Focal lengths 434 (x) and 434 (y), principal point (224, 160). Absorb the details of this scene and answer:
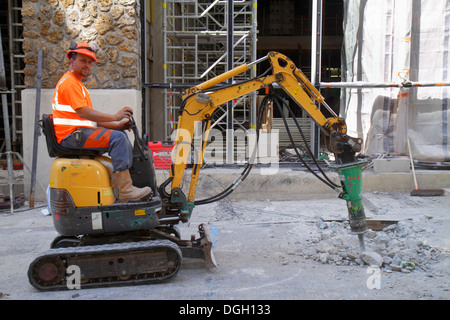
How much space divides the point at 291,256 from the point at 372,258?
37.4 inches

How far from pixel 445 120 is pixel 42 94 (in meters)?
7.62

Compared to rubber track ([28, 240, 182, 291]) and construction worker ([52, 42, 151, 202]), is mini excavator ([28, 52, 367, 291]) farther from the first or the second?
construction worker ([52, 42, 151, 202])

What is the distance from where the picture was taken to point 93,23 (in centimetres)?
792

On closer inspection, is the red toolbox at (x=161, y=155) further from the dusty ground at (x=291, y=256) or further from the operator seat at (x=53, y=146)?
the operator seat at (x=53, y=146)

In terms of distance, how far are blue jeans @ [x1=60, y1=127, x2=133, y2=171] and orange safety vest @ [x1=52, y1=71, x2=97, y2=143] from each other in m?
0.08

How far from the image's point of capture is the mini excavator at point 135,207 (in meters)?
4.34

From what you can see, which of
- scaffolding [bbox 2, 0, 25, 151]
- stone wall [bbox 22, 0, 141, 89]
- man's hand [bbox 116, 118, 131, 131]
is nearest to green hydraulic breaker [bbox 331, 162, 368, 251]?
man's hand [bbox 116, 118, 131, 131]

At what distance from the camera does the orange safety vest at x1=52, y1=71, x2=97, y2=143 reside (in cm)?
439

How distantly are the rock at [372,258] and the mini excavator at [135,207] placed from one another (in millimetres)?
178

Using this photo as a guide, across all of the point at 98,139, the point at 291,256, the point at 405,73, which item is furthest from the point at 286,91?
the point at 405,73

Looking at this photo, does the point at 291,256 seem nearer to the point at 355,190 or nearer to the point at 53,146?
the point at 355,190

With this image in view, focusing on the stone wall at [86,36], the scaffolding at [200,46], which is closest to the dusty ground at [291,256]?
the stone wall at [86,36]

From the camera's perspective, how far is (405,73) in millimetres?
8469

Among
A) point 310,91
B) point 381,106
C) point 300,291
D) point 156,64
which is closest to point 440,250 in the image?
point 300,291
